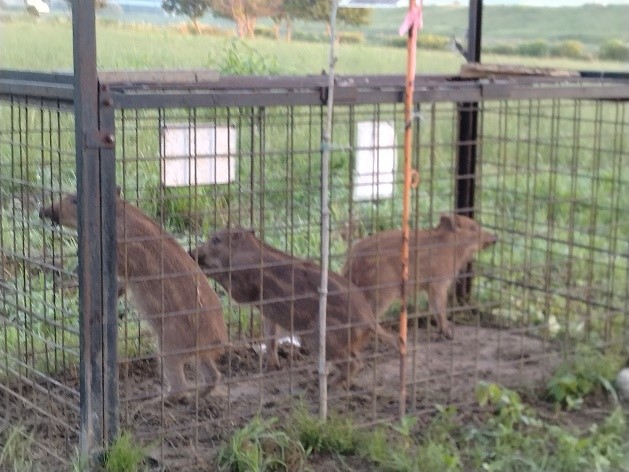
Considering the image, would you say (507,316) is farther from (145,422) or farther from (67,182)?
(67,182)

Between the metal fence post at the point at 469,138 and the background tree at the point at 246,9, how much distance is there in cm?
156

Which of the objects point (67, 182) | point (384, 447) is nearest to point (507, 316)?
point (384, 447)

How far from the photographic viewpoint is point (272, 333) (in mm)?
5324

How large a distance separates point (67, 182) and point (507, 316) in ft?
10.2

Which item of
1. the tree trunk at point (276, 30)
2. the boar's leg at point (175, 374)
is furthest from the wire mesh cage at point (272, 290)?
the tree trunk at point (276, 30)

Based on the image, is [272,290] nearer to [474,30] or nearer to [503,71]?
[503,71]

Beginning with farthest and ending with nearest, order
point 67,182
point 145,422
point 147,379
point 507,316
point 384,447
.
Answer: point 67,182, point 507,316, point 147,379, point 145,422, point 384,447

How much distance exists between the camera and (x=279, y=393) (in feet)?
16.3

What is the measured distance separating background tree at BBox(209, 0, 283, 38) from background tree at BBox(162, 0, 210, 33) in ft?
0.24

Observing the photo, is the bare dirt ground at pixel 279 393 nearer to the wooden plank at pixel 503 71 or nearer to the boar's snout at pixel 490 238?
the boar's snout at pixel 490 238

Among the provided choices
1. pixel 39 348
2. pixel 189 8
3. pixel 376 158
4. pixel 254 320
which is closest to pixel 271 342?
pixel 254 320

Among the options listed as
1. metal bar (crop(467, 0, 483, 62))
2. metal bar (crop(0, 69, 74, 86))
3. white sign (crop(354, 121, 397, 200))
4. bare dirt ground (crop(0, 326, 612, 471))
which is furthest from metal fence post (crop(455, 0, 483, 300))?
metal bar (crop(0, 69, 74, 86))

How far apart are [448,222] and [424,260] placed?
0.86ft

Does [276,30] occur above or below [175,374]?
above
